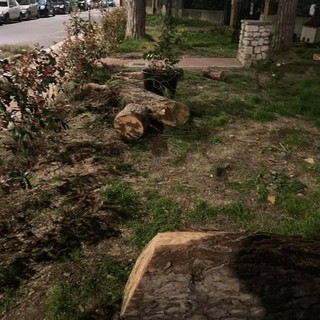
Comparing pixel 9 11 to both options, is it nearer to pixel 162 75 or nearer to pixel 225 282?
pixel 162 75

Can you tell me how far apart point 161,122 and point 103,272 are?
310 cm

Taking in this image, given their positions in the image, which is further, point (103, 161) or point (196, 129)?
point (196, 129)

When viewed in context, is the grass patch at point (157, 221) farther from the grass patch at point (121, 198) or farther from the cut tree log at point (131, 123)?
the cut tree log at point (131, 123)

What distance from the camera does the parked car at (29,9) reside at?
24.5 metres

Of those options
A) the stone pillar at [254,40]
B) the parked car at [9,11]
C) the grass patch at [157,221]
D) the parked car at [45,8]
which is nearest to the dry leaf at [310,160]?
the grass patch at [157,221]

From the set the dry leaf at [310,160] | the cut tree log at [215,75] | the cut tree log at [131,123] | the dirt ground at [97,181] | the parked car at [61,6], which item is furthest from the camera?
the parked car at [61,6]

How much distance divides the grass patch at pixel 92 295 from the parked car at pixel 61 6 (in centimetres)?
3354

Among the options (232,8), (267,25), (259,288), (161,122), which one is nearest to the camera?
(259,288)

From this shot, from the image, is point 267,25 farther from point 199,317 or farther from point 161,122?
point 199,317

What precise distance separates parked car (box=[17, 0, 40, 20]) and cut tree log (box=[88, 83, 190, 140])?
21.7 meters

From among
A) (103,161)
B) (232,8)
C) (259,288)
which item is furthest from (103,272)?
(232,8)

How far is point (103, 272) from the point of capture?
2.96 meters

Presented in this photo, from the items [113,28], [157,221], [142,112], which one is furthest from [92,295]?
[113,28]

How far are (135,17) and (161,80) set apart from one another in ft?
24.7
